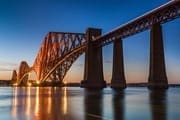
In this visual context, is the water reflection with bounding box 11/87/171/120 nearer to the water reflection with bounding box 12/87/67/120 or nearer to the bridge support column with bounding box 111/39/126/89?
the water reflection with bounding box 12/87/67/120

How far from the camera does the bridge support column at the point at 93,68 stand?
90.9 metres

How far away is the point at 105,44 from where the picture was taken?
3526 inches

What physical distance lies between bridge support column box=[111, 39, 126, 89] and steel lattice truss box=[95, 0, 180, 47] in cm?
241

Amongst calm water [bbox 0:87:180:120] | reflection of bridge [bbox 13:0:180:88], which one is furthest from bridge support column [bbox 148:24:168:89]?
calm water [bbox 0:87:180:120]

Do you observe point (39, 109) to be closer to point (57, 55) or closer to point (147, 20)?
point (147, 20)

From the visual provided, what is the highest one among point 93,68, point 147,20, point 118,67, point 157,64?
point 147,20

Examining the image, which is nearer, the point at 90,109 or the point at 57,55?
the point at 90,109

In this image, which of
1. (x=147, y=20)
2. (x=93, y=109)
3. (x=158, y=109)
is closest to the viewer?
(x=93, y=109)

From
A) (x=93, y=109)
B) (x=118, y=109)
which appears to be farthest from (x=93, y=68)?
(x=118, y=109)

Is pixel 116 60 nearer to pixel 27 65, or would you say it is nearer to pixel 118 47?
pixel 118 47

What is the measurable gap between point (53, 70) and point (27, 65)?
66143 millimetres

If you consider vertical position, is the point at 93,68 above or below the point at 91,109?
above

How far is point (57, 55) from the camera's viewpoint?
124000 mm

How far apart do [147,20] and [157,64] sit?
10.9m
